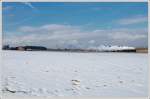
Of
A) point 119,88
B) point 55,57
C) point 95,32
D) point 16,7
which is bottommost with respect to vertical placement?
A: point 119,88

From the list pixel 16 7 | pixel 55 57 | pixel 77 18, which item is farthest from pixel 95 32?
pixel 16 7

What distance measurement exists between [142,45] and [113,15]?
0.32 meters

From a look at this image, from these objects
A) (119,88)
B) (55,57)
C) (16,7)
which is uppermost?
(16,7)

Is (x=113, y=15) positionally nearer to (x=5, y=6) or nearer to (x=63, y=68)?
(x=63, y=68)

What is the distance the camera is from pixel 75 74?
2.84 meters

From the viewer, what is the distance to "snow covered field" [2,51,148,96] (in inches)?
110

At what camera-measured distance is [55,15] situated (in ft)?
9.26

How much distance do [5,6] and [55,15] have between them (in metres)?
0.39

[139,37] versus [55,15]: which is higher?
[55,15]

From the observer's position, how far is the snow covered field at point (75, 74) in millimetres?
2805

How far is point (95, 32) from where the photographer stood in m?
2.84

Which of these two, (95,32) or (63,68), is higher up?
(95,32)

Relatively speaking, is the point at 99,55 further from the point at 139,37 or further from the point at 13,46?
the point at 13,46

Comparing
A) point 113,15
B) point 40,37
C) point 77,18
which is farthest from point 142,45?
point 40,37
